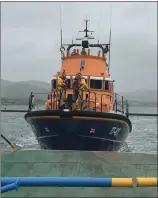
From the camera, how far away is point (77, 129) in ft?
25.8

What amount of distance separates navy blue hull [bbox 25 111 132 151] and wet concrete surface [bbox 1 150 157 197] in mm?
2599

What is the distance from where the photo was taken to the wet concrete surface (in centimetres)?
305

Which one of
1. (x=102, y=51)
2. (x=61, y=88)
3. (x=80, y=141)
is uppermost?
(x=102, y=51)

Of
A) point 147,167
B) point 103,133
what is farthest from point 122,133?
point 147,167

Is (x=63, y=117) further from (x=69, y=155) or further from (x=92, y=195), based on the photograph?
(x=92, y=195)

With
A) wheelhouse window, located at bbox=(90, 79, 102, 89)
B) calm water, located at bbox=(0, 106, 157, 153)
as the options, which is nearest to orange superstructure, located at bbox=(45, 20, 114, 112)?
wheelhouse window, located at bbox=(90, 79, 102, 89)

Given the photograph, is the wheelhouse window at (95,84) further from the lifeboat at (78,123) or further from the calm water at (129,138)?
the calm water at (129,138)

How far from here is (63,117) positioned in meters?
7.87

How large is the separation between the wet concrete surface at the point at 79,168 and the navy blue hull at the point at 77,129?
260cm

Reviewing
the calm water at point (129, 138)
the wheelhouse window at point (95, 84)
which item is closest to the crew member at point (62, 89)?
the wheelhouse window at point (95, 84)

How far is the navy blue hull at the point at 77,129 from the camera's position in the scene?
25.8 feet

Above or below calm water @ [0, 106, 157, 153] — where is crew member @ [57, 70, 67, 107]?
above

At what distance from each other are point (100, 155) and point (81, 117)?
2.78 metres

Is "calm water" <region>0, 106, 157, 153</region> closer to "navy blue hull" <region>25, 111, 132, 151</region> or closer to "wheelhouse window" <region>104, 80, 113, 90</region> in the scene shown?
"navy blue hull" <region>25, 111, 132, 151</region>
